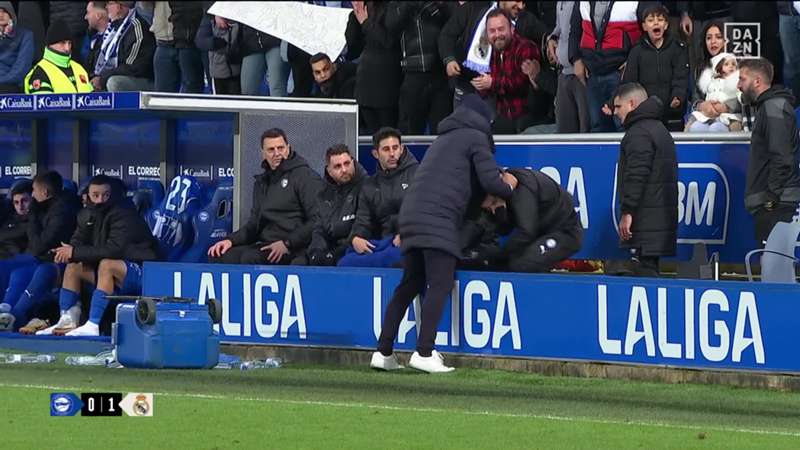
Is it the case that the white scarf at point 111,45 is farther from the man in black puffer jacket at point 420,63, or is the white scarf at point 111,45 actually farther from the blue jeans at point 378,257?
the blue jeans at point 378,257

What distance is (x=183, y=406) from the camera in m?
11.6

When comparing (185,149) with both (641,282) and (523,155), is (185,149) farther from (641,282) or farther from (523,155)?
(641,282)

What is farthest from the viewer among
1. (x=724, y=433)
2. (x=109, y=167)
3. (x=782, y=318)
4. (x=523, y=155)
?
(x=109, y=167)

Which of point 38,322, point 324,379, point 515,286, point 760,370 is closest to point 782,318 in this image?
point 760,370

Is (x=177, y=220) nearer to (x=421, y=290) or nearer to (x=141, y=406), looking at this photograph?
(x=421, y=290)

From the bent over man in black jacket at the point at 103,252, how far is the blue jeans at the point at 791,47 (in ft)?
18.9

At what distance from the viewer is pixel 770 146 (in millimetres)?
14125

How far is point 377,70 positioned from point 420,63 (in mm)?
526

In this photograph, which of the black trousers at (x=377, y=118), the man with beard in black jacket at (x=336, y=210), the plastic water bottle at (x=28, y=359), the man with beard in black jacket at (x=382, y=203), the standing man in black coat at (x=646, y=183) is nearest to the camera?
the standing man in black coat at (x=646, y=183)

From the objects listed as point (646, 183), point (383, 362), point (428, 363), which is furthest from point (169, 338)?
point (646, 183)

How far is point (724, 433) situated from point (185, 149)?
906 cm

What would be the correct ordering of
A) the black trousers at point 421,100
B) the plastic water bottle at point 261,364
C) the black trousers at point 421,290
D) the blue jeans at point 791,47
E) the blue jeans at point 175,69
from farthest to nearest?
the blue jeans at point 175,69, the black trousers at point 421,100, the blue jeans at point 791,47, the plastic water bottle at point 261,364, the black trousers at point 421,290

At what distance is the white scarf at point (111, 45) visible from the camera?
20.7 meters

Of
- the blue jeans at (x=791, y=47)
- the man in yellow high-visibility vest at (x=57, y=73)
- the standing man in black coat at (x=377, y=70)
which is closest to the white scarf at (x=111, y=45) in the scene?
the man in yellow high-visibility vest at (x=57, y=73)
